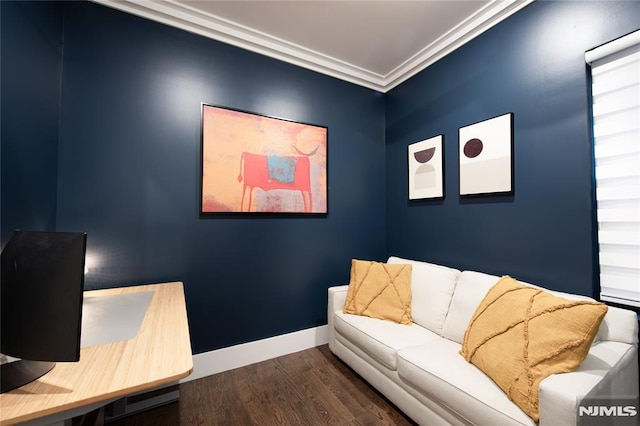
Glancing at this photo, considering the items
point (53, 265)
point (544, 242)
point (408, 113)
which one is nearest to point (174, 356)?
point (53, 265)

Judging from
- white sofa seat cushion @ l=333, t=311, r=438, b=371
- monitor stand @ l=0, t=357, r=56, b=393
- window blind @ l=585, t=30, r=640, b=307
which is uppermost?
window blind @ l=585, t=30, r=640, b=307

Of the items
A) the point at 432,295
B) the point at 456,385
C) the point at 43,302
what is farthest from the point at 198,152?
the point at 456,385

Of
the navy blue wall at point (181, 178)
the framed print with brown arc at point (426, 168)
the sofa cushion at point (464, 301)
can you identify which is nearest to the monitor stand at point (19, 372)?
the navy blue wall at point (181, 178)

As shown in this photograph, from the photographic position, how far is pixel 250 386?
191 centimetres

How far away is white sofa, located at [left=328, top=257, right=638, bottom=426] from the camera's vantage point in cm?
104

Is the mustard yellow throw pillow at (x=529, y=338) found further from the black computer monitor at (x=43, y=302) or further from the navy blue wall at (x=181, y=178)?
the black computer monitor at (x=43, y=302)

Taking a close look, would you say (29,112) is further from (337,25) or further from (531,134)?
(531,134)

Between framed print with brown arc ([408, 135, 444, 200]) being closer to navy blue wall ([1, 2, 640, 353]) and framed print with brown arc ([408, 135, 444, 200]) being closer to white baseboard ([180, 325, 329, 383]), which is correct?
navy blue wall ([1, 2, 640, 353])

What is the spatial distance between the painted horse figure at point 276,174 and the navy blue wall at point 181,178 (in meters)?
0.27

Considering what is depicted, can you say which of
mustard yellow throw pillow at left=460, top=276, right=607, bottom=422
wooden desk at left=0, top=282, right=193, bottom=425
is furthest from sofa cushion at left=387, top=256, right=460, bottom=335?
wooden desk at left=0, top=282, right=193, bottom=425

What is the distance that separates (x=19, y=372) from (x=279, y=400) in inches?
56.1

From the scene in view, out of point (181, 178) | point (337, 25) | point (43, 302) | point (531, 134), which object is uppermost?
point (337, 25)

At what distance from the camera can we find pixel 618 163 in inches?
56.3

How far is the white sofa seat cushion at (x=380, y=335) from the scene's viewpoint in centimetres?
165
